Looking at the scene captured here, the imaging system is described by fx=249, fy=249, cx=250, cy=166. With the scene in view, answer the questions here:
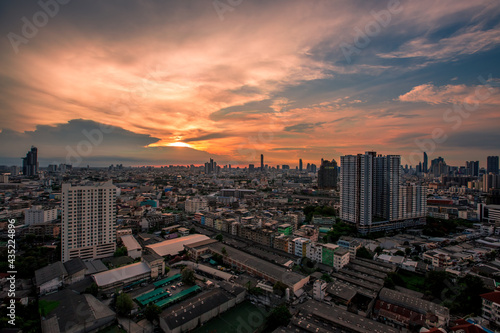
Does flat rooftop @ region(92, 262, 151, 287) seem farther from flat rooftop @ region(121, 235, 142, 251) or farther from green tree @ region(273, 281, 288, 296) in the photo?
green tree @ region(273, 281, 288, 296)

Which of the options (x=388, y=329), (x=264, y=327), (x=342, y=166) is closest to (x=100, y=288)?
(x=264, y=327)

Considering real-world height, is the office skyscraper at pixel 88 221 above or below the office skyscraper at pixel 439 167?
below

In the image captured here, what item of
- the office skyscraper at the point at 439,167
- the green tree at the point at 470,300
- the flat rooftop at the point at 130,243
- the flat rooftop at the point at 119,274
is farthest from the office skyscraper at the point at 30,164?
the office skyscraper at the point at 439,167

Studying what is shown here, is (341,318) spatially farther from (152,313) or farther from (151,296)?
(151,296)

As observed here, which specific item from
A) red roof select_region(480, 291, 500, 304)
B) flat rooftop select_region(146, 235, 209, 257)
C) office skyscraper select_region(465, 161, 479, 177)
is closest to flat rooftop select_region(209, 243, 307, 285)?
flat rooftop select_region(146, 235, 209, 257)

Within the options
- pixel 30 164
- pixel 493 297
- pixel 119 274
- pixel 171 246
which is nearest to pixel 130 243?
pixel 171 246

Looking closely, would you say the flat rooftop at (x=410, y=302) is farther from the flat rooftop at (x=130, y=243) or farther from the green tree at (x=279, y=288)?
the flat rooftop at (x=130, y=243)

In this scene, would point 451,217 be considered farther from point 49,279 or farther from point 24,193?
point 24,193
